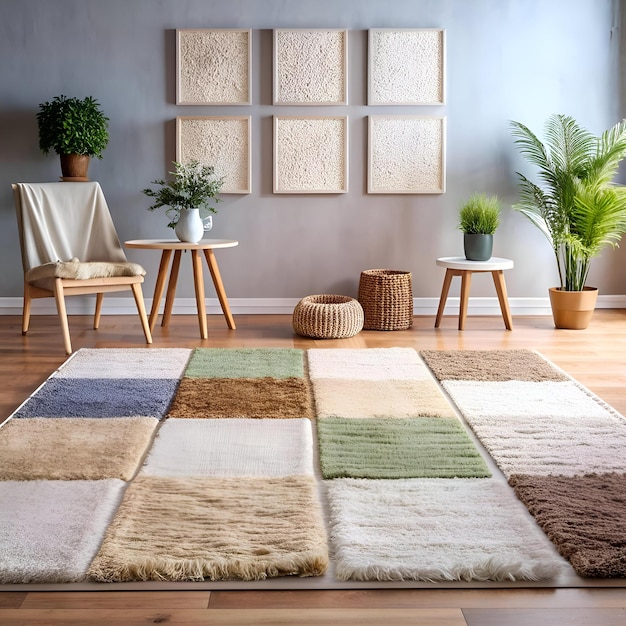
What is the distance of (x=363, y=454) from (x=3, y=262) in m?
3.40

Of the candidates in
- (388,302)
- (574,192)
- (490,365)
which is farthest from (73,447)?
(574,192)

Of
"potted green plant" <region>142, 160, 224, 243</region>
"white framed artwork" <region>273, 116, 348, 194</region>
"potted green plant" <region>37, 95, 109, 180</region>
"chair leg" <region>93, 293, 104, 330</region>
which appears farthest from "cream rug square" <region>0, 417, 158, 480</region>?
"white framed artwork" <region>273, 116, 348, 194</region>

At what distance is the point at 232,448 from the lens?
2.51 metres

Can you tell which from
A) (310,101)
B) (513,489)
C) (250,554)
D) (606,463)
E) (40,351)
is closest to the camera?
(250,554)

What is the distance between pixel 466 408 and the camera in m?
2.95

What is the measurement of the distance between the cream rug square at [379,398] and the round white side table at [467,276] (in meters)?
1.38

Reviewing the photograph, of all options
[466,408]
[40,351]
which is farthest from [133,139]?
[466,408]

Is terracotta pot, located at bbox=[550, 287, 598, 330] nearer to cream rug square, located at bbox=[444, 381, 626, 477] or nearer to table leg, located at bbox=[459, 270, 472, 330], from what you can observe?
table leg, located at bbox=[459, 270, 472, 330]

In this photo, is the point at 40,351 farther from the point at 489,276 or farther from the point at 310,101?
the point at 489,276

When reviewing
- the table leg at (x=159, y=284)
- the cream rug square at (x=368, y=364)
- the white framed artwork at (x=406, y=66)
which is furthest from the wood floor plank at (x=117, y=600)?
the white framed artwork at (x=406, y=66)

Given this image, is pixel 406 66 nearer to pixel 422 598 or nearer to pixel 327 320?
pixel 327 320

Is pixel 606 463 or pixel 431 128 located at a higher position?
pixel 431 128

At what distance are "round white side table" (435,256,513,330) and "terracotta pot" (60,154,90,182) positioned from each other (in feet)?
6.77

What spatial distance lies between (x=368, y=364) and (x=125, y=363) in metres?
1.06
